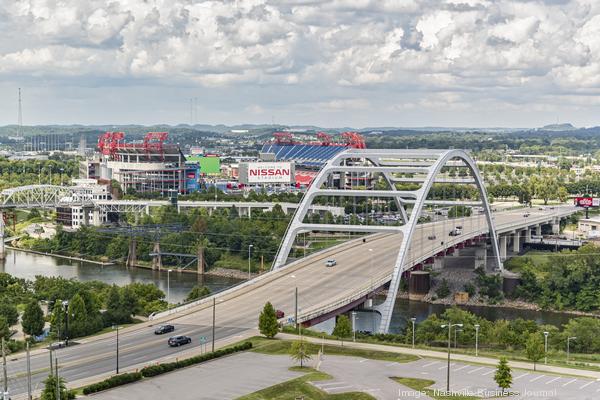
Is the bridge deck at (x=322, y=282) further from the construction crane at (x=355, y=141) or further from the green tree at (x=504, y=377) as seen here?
the construction crane at (x=355, y=141)

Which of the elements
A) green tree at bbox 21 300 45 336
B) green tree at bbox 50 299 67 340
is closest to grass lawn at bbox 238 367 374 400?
green tree at bbox 50 299 67 340

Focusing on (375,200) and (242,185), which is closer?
(375,200)

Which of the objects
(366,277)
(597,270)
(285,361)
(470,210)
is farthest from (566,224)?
(285,361)

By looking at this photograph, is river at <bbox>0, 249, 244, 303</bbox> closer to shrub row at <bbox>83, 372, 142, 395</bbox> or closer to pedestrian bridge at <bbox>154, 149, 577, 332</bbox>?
pedestrian bridge at <bbox>154, 149, 577, 332</bbox>

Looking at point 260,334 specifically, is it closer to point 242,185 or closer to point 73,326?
point 73,326

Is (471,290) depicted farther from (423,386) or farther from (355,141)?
(355,141)

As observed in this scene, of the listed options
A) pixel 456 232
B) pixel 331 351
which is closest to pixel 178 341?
pixel 331 351
